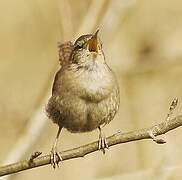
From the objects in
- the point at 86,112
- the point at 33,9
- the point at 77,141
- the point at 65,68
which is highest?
the point at 33,9

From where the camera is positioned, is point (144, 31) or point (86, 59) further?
point (144, 31)

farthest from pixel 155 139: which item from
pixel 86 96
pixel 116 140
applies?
pixel 86 96

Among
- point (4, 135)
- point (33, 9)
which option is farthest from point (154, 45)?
point (4, 135)

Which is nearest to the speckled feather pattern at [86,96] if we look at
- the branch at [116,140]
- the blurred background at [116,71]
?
the branch at [116,140]

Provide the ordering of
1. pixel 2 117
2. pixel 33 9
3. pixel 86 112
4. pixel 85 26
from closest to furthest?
pixel 86 112, pixel 85 26, pixel 2 117, pixel 33 9

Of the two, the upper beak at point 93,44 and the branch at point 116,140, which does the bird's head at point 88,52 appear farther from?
the branch at point 116,140

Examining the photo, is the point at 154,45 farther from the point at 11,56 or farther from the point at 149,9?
the point at 11,56
